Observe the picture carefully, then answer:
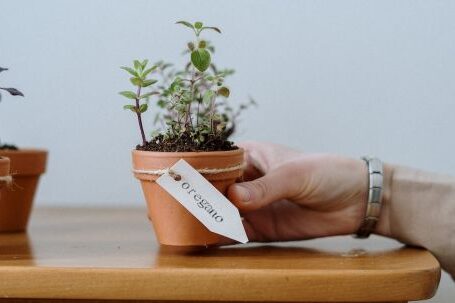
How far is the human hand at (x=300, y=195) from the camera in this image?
1.04m

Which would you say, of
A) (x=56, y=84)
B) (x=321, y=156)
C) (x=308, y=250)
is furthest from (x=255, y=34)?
(x=308, y=250)

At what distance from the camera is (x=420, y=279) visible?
2.86 ft

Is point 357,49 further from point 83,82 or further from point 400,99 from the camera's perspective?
point 83,82

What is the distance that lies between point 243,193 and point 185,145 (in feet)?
0.35

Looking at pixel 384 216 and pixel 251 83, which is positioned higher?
pixel 251 83

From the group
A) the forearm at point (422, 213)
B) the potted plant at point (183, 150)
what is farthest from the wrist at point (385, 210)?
the potted plant at point (183, 150)

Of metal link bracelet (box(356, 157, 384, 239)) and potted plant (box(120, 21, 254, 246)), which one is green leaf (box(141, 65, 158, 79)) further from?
metal link bracelet (box(356, 157, 384, 239))

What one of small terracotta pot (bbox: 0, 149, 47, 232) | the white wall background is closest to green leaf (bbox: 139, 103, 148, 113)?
small terracotta pot (bbox: 0, 149, 47, 232)

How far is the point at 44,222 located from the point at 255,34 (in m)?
0.65

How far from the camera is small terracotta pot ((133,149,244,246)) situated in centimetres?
94

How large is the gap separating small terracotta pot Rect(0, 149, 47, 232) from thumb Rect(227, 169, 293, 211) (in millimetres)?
423

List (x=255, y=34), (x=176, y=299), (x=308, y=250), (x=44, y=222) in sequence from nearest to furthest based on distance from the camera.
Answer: (x=176, y=299), (x=308, y=250), (x=44, y=222), (x=255, y=34)

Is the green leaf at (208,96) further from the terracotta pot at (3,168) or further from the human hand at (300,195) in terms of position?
the terracotta pot at (3,168)

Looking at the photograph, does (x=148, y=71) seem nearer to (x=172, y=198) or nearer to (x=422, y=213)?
(x=172, y=198)
